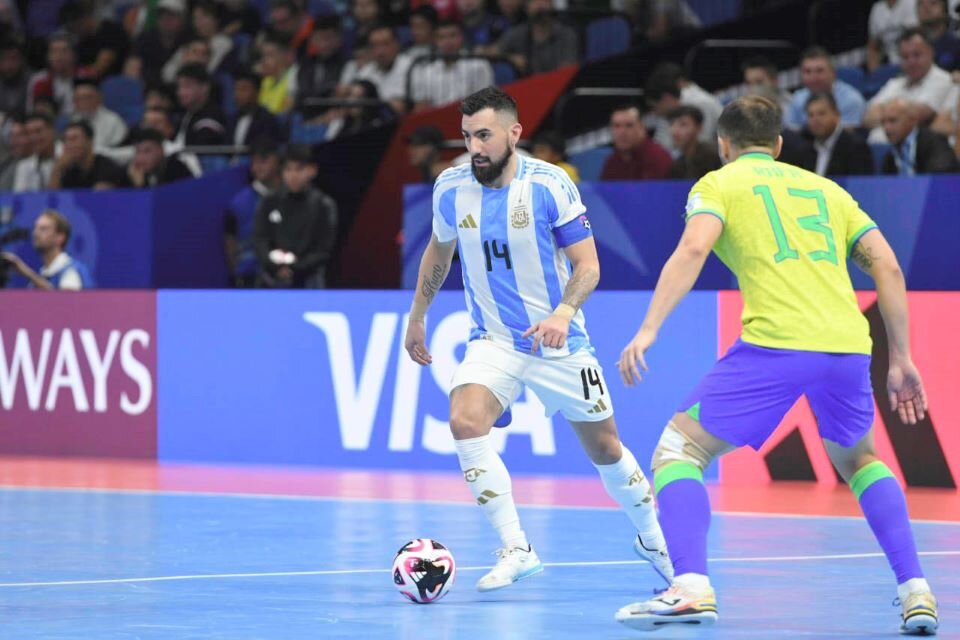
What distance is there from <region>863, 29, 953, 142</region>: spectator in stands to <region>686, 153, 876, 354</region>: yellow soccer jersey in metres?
7.98

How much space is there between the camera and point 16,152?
19984 mm

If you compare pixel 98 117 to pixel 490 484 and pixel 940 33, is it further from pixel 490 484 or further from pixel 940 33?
pixel 490 484

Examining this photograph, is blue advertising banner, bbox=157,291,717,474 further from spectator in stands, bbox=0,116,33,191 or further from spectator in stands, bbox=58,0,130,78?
spectator in stands, bbox=58,0,130,78

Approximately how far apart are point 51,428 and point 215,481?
2991mm

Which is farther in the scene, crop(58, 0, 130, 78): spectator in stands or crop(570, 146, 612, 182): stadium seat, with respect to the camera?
crop(58, 0, 130, 78): spectator in stands

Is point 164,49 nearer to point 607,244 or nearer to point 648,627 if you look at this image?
point 607,244

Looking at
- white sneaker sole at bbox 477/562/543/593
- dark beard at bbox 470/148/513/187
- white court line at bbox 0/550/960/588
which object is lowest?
white court line at bbox 0/550/960/588

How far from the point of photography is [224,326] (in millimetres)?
15812

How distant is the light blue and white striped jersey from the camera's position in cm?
861

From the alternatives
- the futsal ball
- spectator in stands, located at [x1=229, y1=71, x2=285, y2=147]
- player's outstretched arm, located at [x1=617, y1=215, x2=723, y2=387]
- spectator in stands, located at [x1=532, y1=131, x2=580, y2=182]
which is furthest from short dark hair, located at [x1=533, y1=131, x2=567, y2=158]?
player's outstretched arm, located at [x1=617, y1=215, x2=723, y2=387]

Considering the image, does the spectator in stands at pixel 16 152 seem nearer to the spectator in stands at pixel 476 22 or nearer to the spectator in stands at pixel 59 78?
the spectator in stands at pixel 59 78

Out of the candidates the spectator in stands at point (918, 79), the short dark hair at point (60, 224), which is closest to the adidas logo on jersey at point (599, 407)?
the spectator in stands at point (918, 79)

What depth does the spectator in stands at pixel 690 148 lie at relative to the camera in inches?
581

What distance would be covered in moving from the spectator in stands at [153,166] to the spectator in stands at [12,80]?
18.4 ft
